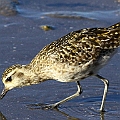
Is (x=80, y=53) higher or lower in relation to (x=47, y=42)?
higher

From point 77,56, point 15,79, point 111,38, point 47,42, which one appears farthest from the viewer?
point 47,42

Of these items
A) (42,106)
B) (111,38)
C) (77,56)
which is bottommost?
(42,106)

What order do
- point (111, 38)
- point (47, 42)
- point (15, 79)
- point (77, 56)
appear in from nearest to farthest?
point (77, 56)
point (111, 38)
point (15, 79)
point (47, 42)

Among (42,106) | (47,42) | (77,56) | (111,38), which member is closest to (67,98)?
(42,106)

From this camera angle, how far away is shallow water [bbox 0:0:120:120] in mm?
7430

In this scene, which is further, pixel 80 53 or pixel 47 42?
pixel 47 42

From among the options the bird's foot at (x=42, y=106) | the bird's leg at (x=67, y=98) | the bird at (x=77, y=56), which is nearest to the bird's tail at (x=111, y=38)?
the bird at (x=77, y=56)

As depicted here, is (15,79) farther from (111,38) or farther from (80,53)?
(111,38)

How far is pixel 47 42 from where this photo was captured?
9516mm

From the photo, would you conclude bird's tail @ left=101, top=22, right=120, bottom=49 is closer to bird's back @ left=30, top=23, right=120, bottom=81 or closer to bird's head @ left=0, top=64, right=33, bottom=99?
bird's back @ left=30, top=23, right=120, bottom=81

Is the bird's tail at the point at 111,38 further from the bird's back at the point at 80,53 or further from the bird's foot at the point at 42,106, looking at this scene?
the bird's foot at the point at 42,106

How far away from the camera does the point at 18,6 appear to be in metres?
11.2

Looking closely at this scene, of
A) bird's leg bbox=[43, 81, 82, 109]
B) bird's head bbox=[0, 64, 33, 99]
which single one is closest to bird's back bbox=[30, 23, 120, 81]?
bird's head bbox=[0, 64, 33, 99]

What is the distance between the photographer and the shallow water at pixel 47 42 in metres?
7.43
